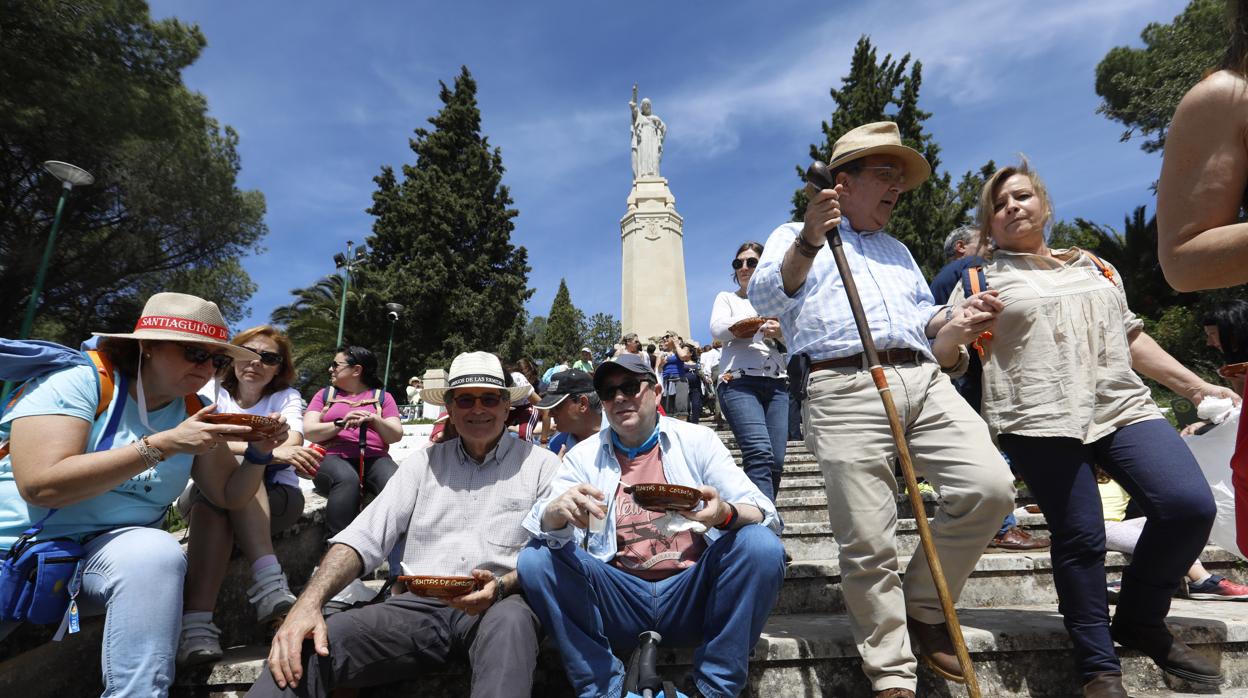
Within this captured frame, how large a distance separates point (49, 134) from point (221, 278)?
9508mm

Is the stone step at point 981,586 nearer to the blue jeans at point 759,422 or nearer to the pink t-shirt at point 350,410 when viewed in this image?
the blue jeans at point 759,422

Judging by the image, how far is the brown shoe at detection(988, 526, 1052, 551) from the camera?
3.99m

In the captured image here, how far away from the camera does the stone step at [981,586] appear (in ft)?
11.0

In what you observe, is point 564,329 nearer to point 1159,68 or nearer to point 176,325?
point 1159,68

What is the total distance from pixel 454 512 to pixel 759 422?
82.7 inches

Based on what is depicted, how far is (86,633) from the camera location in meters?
2.56

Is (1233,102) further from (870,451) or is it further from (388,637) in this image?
(388,637)

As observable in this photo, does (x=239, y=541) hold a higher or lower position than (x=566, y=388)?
lower

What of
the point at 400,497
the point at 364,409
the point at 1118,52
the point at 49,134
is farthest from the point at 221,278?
the point at 1118,52

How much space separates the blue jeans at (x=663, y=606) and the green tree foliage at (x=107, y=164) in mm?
21285

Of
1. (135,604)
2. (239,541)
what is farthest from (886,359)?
(239,541)

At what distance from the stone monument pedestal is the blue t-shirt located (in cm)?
1787

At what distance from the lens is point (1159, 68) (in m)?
16.8

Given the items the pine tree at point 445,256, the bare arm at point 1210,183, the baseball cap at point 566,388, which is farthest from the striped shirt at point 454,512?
the pine tree at point 445,256
